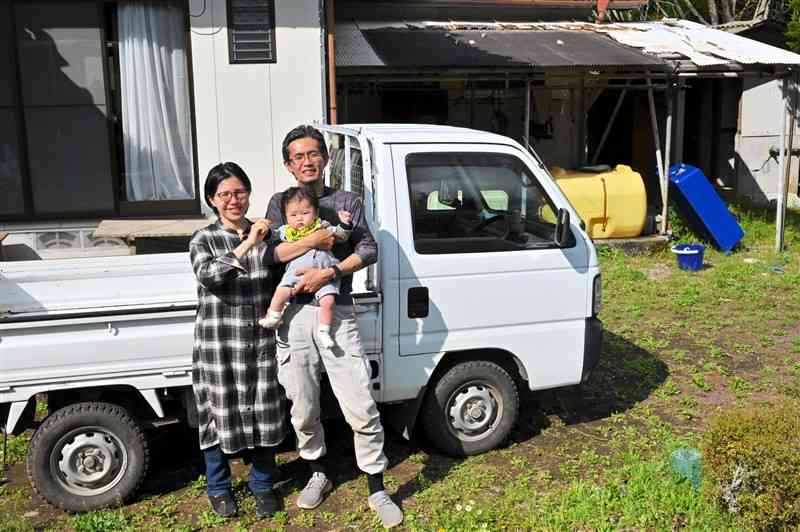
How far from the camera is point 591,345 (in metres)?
4.86

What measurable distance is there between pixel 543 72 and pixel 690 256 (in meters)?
3.01

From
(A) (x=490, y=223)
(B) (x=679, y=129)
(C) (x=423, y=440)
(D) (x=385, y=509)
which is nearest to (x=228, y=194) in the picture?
(A) (x=490, y=223)

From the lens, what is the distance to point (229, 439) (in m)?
3.91

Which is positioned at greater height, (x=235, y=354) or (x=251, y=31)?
(x=251, y=31)

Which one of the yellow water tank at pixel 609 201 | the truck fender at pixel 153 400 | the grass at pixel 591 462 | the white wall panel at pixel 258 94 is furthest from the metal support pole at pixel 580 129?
the truck fender at pixel 153 400

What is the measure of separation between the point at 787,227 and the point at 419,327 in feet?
31.7

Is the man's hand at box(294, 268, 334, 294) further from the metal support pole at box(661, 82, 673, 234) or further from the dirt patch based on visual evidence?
the metal support pole at box(661, 82, 673, 234)

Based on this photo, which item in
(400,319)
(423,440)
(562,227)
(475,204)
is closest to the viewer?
(400,319)

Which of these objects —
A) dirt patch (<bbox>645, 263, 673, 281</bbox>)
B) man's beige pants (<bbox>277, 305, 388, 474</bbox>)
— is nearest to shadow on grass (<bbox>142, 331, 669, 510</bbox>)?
man's beige pants (<bbox>277, 305, 388, 474</bbox>)

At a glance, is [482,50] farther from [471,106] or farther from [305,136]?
[305,136]

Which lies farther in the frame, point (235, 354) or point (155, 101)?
point (155, 101)

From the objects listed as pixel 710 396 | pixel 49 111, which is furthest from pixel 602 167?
pixel 49 111

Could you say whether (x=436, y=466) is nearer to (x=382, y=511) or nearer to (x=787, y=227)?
(x=382, y=511)

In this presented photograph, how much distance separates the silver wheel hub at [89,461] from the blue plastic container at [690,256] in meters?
7.67
